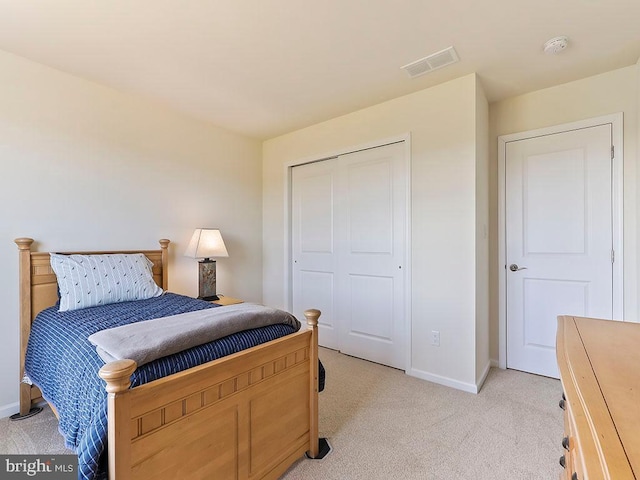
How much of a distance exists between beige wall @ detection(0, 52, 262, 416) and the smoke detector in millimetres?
2827

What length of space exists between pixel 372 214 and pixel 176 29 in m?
1.98

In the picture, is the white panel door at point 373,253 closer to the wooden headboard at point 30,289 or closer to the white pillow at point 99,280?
the white pillow at point 99,280

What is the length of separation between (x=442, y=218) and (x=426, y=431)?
1.48m

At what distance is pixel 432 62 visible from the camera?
2.15 metres

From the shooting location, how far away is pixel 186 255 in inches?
115

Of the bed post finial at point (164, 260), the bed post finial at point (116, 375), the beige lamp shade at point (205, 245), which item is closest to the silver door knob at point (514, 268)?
the beige lamp shade at point (205, 245)

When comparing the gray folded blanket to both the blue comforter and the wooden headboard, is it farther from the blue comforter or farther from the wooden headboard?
the wooden headboard

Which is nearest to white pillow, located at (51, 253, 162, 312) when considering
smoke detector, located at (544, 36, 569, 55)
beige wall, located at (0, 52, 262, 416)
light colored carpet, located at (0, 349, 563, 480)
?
beige wall, located at (0, 52, 262, 416)

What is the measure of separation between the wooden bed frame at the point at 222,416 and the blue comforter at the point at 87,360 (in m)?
0.08

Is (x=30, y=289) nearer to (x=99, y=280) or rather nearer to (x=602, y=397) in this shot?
(x=99, y=280)

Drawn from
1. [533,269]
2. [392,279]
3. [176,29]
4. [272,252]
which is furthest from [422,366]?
[176,29]

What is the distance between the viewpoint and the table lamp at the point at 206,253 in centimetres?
284

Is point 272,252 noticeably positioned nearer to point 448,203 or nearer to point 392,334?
point 392,334

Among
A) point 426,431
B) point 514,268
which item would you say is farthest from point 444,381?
point 514,268
